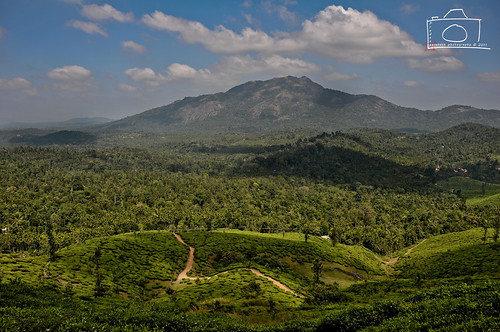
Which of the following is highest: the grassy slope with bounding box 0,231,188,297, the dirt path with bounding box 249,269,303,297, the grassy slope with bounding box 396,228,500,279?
the grassy slope with bounding box 0,231,188,297

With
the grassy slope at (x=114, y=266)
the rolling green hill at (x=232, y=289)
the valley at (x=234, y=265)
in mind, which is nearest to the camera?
the rolling green hill at (x=232, y=289)

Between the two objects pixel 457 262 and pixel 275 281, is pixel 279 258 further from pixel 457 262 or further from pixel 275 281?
pixel 457 262

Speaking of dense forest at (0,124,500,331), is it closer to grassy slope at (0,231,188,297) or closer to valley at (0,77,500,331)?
valley at (0,77,500,331)

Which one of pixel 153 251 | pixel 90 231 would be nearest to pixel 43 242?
A: pixel 90 231

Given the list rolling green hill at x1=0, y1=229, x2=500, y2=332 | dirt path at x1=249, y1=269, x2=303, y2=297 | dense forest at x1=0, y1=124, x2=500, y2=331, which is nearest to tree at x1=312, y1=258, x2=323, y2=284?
dense forest at x1=0, y1=124, x2=500, y2=331

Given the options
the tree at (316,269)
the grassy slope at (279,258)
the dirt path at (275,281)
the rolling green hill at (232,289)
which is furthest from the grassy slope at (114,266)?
the tree at (316,269)

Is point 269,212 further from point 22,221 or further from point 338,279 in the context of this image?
point 22,221

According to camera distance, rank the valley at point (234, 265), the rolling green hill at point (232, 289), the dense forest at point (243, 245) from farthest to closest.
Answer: the dense forest at point (243, 245), the valley at point (234, 265), the rolling green hill at point (232, 289)

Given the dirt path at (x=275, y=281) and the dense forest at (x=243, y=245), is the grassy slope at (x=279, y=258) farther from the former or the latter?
the dirt path at (x=275, y=281)

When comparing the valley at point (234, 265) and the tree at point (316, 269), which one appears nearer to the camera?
the valley at point (234, 265)

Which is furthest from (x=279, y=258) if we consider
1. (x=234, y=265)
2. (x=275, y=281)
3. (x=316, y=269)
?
(x=316, y=269)

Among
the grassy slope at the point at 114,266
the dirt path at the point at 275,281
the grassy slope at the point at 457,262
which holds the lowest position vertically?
the grassy slope at the point at 457,262
